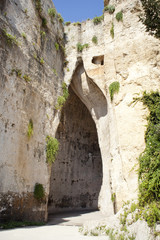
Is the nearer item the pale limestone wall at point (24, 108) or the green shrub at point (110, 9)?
the pale limestone wall at point (24, 108)

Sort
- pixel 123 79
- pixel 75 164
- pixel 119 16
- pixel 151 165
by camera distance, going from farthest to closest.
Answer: pixel 75 164 → pixel 119 16 → pixel 123 79 → pixel 151 165

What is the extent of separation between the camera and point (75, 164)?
59.2ft

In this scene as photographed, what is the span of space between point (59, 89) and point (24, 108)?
3.40 m

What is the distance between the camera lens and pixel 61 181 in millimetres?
16969

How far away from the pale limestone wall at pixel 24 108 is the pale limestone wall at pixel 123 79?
2.54m

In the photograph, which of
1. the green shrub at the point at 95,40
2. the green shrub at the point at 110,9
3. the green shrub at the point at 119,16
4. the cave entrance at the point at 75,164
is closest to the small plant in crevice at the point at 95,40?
the green shrub at the point at 95,40

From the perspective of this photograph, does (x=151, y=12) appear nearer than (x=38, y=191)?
Yes

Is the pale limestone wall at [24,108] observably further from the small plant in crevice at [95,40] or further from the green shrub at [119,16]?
the green shrub at [119,16]

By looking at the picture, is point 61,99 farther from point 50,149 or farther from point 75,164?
point 75,164

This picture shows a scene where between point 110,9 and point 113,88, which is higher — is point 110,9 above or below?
above

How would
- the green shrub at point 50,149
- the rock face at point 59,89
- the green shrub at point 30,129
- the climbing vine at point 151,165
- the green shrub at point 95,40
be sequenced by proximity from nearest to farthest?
the climbing vine at point 151,165, the rock face at point 59,89, the green shrub at point 30,129, the green shrub at point 50,149, the green shrub at point 95,40

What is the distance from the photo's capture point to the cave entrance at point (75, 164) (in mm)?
16734

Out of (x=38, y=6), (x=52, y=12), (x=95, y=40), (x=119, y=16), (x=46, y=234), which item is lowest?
(x=46, y=234)

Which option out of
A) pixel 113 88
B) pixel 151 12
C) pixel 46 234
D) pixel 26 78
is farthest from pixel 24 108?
pixel 151 12
